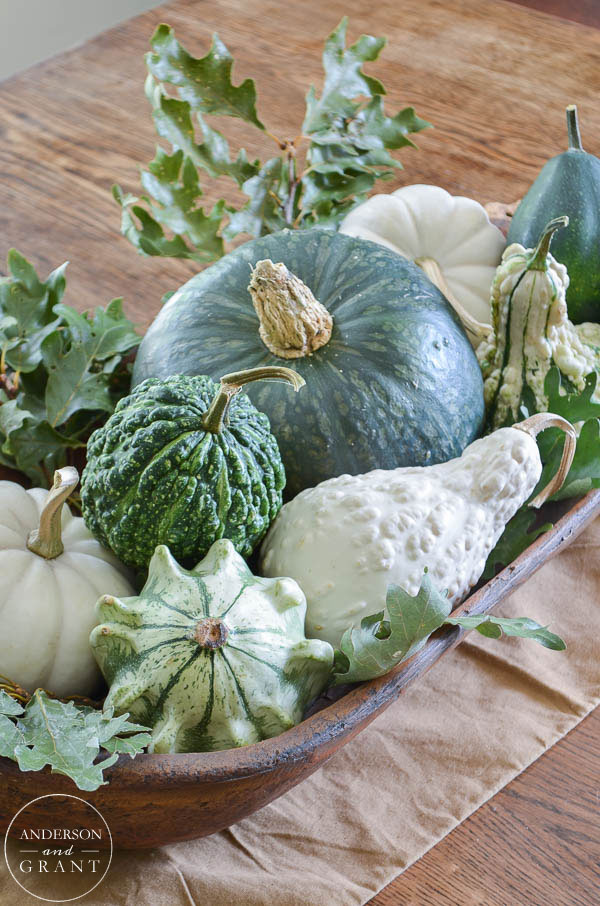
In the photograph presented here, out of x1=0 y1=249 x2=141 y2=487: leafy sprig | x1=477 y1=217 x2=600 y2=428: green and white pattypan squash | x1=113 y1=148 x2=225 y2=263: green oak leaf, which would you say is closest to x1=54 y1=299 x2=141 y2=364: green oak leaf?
x1=0 y1=249 x2=141 y2=487: leafy sprig

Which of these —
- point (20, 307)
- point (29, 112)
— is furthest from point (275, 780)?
point (29, 112)

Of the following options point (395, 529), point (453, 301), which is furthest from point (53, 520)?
point (453, 301)

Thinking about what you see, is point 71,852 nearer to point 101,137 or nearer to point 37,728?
point 37,728

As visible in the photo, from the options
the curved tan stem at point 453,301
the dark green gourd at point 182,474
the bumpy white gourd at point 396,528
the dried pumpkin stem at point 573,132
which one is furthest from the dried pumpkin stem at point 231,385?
the dried pumpkin stem at point 573,132

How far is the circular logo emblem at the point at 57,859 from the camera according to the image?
71cm

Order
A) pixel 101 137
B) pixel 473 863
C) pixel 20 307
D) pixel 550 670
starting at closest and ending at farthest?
pixel 473 863, pixel 550 670, pixel 20 307, pixel 101 137

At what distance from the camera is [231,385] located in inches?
30.0

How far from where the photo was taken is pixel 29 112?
172 cm

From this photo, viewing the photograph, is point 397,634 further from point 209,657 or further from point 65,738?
point 65,738

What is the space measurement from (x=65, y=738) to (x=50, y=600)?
150 millimetres

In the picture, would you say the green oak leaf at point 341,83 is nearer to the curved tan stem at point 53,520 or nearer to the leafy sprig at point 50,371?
the leafy sprig at point 50,371

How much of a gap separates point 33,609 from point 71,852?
0.18 metres

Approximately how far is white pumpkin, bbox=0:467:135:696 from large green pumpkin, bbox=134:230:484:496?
20 centimetres

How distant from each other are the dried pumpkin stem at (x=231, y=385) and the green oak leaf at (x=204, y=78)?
0.62 metres
